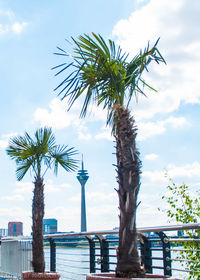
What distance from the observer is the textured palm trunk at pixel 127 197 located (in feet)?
11.3

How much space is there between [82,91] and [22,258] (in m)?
5.41

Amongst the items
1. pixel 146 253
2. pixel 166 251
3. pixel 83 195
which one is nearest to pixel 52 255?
pixel 146 253

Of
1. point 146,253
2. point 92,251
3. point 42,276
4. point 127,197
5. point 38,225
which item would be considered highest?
point 127,197

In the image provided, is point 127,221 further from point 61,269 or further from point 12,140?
point 12,140

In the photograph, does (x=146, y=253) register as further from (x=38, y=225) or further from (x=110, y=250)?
(x=38, y=225)

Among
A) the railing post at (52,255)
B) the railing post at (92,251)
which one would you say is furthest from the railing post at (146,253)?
the railing post at (52,255)

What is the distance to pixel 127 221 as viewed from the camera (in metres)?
3.56

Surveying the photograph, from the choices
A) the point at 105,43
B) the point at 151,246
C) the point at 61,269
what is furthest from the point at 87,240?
the point at 105,43

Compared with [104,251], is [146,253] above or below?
above

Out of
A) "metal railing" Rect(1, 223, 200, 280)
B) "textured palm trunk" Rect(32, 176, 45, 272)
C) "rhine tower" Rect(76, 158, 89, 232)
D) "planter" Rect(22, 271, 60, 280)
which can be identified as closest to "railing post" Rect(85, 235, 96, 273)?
"metal railing" Rect(1, 223, 200, 280)

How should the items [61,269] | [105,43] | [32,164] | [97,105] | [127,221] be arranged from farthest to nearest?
1. [32,164]
2. [61,269]
3. [97,105]
4. [105,43]
5. [127,221]

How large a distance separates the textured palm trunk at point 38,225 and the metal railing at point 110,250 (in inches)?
16.9

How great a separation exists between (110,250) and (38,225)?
1796 millimetres

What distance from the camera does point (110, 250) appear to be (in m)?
6.03
